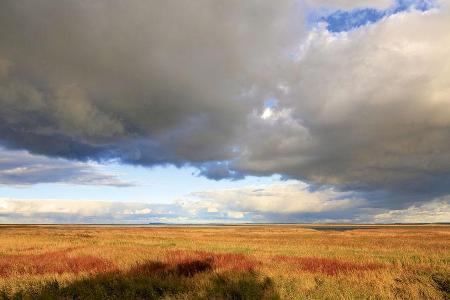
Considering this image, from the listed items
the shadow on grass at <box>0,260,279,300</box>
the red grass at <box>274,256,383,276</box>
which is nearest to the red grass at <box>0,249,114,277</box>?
the shadow on grass at <box>0,260,279,300</box>

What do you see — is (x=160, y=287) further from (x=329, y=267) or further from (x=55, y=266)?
(x=329, y=267)

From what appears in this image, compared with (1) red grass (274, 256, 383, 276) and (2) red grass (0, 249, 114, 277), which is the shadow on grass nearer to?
(2) red grass (0, 249, 114, 277)

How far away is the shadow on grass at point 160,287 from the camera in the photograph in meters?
10.7

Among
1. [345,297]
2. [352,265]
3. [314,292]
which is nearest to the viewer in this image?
[345,297]

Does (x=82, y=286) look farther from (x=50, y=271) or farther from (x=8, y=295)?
(x=50, y=271)

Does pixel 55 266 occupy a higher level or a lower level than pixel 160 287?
higher

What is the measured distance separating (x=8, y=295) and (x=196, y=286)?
556 cm

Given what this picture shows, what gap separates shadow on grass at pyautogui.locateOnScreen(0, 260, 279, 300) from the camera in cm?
1066

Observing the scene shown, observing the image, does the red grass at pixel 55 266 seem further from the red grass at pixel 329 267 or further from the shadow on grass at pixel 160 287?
the red grass at pixel 329 267

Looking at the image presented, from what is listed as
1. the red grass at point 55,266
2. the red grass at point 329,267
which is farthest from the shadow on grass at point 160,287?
the red grass at point 329,267

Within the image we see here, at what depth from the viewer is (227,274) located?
13242 millimetres

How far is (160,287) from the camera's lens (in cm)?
1179

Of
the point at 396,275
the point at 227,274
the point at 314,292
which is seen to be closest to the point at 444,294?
the point at 396,275

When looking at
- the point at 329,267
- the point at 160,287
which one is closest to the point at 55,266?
the point at 160,287
